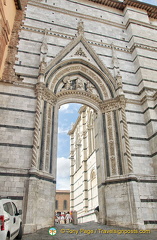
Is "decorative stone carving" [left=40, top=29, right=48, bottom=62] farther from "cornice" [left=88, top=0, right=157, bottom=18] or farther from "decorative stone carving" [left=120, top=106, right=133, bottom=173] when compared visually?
"cornice" [left=88, top=0, right=157, bottom=18]

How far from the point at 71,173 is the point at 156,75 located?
13005 millimetres

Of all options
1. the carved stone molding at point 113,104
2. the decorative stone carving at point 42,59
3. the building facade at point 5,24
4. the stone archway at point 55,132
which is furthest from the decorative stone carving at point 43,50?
the carved stone molding at point 113,104

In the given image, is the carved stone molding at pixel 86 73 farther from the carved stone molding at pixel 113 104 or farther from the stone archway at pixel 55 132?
the carved stone molding at pixel 113 104

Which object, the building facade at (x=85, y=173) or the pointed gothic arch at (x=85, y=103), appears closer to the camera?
the pointed gothic arch at (x=85, y=103)

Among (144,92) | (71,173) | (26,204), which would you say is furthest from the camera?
(71,173)

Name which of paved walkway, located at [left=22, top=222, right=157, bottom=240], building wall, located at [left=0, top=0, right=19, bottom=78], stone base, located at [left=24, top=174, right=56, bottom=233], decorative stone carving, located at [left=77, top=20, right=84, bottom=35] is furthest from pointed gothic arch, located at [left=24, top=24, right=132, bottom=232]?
building wall, located at [left=0, top=0, right=19, bottom=78]

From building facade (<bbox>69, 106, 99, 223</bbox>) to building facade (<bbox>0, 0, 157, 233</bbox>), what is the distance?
9.91 ft

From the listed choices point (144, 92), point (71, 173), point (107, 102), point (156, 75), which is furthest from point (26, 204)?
point (71, 173)

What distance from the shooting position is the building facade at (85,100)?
726cm

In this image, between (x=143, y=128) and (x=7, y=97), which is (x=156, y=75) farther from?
(x=7, y=97)

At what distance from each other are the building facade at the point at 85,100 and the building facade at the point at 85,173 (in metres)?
3.02

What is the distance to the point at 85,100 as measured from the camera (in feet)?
32.8

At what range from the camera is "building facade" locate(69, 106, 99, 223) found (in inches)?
549

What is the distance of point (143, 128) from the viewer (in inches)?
383
